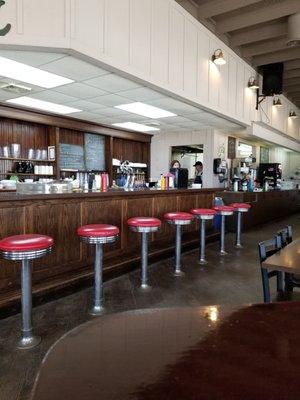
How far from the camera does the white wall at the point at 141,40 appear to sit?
329 centimetres

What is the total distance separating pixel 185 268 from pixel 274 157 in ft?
31.7

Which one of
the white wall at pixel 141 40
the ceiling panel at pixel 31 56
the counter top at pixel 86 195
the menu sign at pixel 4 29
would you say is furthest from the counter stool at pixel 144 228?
the menu sign at pixel 4 29

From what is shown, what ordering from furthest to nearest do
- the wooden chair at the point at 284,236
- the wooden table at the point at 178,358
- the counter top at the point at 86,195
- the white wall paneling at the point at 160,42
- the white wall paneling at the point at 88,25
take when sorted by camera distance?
the white wall paneling at the point at 160,42
the white wall paneling at the point at 88,25
the counter top at the point at 86,195
the wooden chair at the point at 284,236
the wooden table at the point at 178,358

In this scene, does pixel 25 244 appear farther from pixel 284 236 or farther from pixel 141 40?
pixel 141 40

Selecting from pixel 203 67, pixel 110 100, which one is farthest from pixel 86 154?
pixel 203 67

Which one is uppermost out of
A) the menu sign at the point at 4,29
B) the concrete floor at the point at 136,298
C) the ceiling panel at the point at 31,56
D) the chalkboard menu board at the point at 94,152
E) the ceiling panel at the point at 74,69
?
the menu sign at the point at 4,29

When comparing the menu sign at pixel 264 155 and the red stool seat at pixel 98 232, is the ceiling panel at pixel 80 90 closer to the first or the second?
the red stool seat at pixel 98 232

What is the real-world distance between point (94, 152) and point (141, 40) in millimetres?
3903

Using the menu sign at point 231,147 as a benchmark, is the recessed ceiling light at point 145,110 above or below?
above

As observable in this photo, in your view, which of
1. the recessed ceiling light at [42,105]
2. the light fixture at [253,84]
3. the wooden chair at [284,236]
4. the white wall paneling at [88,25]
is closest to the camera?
the wooden chair at [284,236]

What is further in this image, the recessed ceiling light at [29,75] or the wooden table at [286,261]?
the recessed ceiling light at [29,75]

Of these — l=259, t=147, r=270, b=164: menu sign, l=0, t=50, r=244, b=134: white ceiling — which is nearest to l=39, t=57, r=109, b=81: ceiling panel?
l=0, t=50, r=244, b=134: white ceiling

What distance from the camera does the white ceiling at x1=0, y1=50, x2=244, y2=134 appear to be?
374cm

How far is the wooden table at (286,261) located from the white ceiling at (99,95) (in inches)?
124
